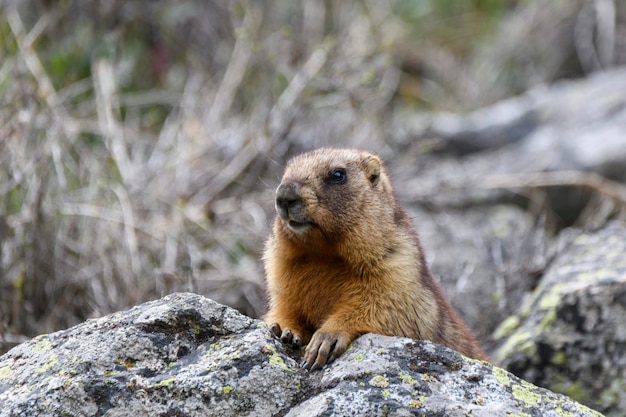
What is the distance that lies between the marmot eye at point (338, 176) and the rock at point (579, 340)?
1.78m

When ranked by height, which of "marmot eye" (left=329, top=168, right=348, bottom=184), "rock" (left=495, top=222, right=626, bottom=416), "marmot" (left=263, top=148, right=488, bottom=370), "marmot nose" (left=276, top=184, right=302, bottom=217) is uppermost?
"marmot eye" (left=329, top=168, right=348, bottom=184)

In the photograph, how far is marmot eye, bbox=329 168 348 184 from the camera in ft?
15.6

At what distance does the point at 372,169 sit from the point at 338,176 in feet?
1.14

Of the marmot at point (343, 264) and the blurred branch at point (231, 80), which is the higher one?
the blurred branch at point (231, 80)

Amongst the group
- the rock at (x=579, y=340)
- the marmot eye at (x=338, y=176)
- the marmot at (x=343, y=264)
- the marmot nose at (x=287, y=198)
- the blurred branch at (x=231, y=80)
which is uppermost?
the blurred branch at (x=231, y=80)

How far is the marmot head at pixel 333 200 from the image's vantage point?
14.6 feet

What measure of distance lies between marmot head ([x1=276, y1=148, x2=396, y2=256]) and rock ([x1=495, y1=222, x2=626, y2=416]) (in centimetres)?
151

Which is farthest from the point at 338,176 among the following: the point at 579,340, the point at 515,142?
the point at 515,142

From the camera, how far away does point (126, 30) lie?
1188cm

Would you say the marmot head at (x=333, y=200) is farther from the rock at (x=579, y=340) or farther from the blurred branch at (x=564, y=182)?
the blurred branch at (x=564, y=182)

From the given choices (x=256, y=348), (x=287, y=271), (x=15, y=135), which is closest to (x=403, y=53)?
(x=15, y=135)

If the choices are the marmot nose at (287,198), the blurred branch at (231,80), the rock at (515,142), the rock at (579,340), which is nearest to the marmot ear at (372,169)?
the marmot nose at (287,198)

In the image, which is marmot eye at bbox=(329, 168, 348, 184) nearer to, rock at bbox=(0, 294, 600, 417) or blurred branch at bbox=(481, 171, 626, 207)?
rock at bbox=(0, 294, 600, 417)

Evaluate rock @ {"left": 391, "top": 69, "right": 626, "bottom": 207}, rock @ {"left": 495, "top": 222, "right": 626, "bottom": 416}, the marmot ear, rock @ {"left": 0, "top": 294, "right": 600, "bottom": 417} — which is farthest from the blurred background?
rock @ {"left": 495, "top": 222, "right": 626, "bottom": 416}
